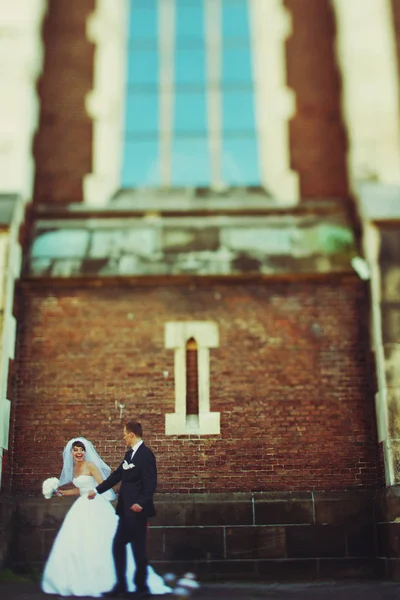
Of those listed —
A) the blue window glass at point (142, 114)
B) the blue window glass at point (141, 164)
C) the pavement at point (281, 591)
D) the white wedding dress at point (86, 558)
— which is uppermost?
the blue window glass at point (142, 114)

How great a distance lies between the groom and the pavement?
37cm

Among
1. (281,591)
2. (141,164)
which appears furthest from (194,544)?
(141,164)

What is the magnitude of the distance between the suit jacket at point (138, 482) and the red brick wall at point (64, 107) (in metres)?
4.34

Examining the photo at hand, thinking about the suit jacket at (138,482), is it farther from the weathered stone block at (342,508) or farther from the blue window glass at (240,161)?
the blue window glass at (240,161)

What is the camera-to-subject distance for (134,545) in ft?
21.7

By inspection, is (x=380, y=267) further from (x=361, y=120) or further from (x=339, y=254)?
(x=361, y=120)

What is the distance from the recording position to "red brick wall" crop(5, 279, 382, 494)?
859 centimetres

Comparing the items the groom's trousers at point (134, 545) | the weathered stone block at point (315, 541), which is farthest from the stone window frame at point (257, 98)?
the groom's trousers at point (134, 545)

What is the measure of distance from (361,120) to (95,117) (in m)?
3.76

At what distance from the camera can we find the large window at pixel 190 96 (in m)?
10.3

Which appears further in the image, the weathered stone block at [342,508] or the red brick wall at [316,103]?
the red brick wall at [316,103]

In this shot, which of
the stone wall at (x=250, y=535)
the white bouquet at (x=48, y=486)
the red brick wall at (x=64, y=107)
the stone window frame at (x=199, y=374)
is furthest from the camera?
the red brick wall at (x=64, y=107)

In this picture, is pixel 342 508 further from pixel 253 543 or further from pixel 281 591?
pixel 281 591

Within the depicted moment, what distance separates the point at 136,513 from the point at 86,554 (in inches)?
29.3
